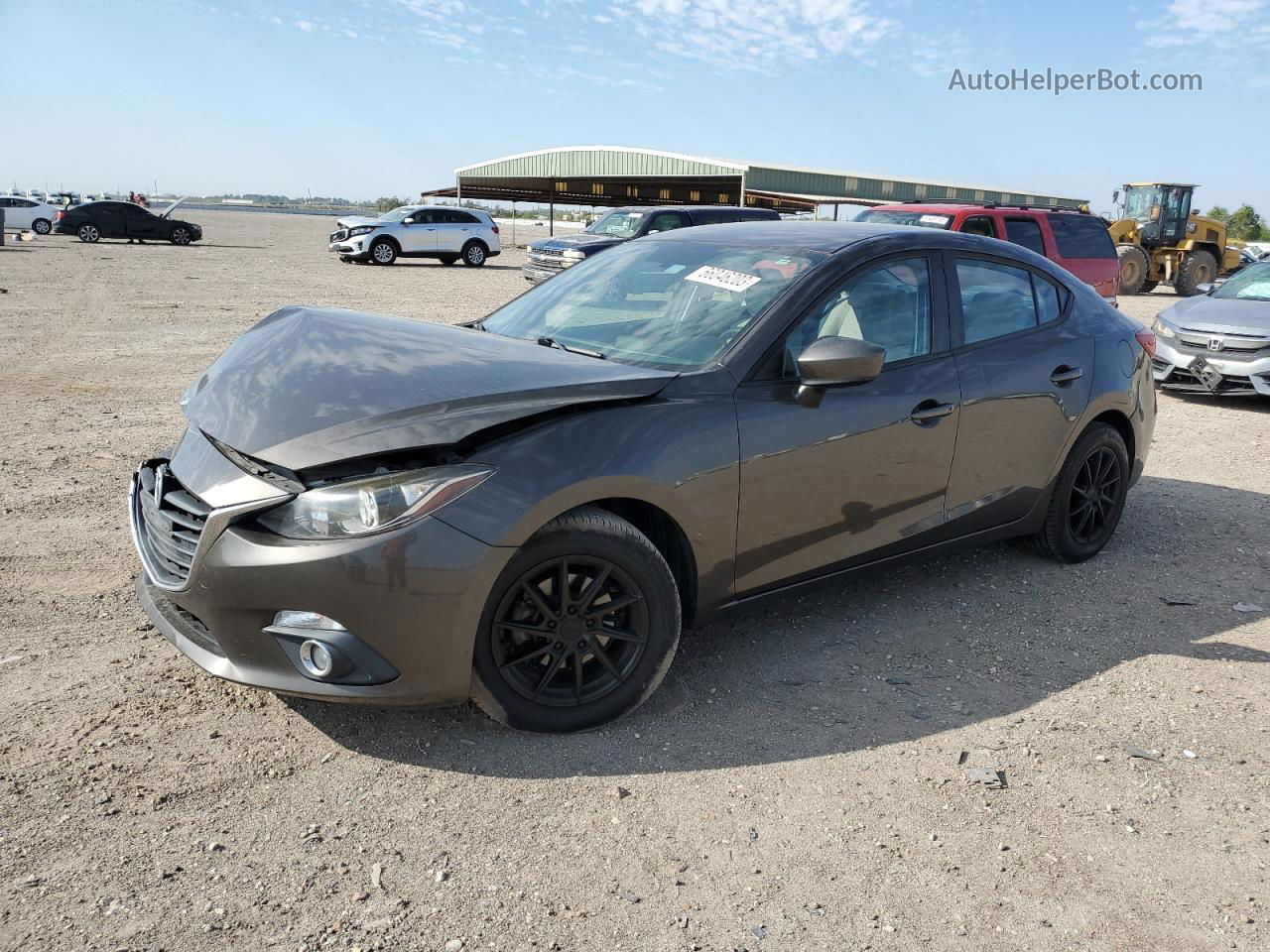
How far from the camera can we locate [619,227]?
20.8 m

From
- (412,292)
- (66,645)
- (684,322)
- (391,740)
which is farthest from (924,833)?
(412,292)

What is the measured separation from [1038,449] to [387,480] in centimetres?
317

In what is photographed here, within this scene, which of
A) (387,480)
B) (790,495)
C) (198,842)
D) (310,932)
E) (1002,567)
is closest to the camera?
(310,932)

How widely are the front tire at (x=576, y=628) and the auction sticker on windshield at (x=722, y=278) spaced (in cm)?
121

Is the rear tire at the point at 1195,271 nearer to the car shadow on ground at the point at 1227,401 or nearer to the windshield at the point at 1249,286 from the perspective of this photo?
the windshield at the point at 1249,286

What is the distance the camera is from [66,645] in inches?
152

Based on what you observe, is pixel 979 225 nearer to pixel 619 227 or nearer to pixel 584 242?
pixel 584 242

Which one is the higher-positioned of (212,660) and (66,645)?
(212,660)

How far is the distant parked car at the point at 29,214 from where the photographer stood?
36.4 metres

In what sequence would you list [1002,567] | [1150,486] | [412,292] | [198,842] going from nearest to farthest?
1. [198,842]
2. [1002,567]
3. [1150,486]
4. [412,292]

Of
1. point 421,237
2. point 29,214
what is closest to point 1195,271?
point 421,237

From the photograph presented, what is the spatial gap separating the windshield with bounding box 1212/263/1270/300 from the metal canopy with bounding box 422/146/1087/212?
2062cm

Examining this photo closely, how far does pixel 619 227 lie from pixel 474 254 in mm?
10384

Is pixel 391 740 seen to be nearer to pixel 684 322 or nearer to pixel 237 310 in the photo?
pixel 684 322
